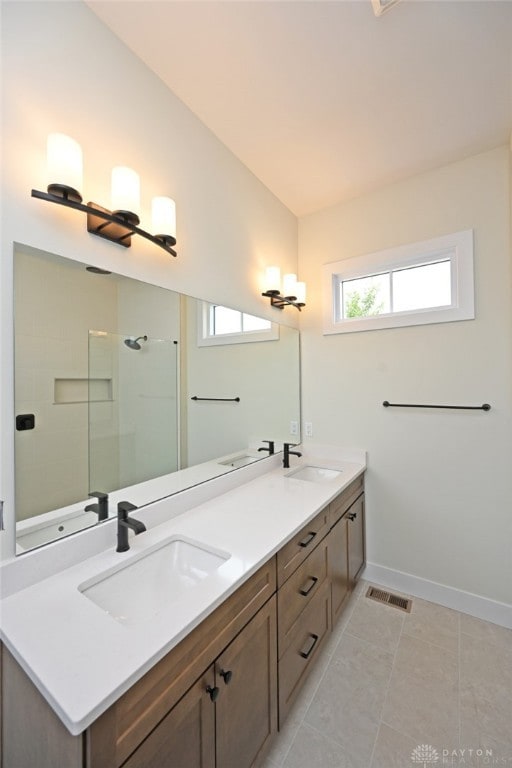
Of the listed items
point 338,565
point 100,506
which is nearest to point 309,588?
point 338,565

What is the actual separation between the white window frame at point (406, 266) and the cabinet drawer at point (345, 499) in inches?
44.5

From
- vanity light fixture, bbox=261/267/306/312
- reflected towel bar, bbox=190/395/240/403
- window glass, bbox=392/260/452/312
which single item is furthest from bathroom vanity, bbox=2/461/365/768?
window glass, bbox=392/260/452/312

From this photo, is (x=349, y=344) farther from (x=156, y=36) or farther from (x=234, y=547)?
(x=156, y=36)

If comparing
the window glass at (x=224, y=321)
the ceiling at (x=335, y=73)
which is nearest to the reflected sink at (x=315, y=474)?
the window glass at (x=224, y=321)

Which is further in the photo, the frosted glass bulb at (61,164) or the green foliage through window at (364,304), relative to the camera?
the green foliage through window at (364,304)

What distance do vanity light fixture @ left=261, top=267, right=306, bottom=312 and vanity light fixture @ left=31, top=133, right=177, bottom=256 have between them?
2.80 feet

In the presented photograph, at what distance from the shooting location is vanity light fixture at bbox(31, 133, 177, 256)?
1.02 m

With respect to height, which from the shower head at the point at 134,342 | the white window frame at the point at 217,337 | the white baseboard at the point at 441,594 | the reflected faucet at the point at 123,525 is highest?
the white window frame at the point at 217,337

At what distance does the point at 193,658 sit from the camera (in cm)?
85

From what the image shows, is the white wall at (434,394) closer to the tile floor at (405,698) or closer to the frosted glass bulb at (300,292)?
the frosted glass bulb at (300,292)

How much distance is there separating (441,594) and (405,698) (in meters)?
0.81

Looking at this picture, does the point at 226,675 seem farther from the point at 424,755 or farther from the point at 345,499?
the point at 345,499

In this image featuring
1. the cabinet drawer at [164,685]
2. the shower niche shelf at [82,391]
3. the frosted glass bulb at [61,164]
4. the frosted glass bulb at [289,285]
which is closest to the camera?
the cabinet drawer at [164,685]

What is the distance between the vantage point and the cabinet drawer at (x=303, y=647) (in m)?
1.28
